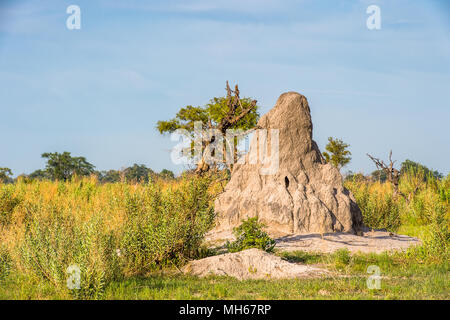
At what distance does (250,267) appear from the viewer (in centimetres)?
934

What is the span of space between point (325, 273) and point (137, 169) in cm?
4584

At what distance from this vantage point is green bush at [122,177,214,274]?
9.52 metres

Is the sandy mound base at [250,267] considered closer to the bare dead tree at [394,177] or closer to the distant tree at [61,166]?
the bare dead tree at [394,177]

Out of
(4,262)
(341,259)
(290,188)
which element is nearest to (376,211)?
(290,188)

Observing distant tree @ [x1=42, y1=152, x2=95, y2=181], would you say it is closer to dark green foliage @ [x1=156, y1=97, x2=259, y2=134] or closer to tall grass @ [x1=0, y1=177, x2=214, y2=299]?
dark green foliage @ [x1=156, y1=97, x2=259, y2=134]

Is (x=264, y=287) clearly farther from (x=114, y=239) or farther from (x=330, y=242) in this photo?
(x=330, y=242)

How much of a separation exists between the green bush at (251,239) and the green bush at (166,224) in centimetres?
73

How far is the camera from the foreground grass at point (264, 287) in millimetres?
7297

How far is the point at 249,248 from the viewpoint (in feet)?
34.7

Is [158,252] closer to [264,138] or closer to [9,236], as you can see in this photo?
[9,236]

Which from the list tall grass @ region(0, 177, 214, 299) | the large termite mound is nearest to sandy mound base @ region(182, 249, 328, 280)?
tall grass @ region(0, 177, 214, 299)

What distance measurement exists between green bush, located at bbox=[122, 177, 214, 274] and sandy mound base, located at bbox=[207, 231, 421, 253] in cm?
193

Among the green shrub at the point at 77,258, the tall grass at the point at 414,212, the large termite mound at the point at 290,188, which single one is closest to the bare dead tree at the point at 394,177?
the tall grass at the point at 414,212
